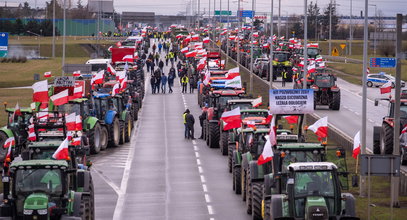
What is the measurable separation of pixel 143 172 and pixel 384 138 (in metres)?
9.14

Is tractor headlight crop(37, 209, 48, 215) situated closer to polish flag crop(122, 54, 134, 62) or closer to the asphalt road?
the asphalt road

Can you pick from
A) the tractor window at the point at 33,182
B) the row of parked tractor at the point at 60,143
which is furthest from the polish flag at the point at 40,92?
the tractor window at the point at 33,182

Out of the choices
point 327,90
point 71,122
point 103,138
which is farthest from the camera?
point 327,90

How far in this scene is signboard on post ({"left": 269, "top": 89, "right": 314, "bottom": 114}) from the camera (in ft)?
91.9

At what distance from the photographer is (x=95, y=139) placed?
131 feet

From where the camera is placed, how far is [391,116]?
1431 inches

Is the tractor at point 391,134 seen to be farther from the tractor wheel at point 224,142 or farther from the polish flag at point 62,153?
the polish flag at point 62,153

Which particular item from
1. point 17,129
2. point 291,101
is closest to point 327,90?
point 17,129

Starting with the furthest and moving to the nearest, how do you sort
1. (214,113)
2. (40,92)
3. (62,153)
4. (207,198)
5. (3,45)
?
(214,113)
(3,45)
(40,92)
(207,198)
(62,153)

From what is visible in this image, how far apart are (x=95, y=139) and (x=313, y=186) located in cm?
2058

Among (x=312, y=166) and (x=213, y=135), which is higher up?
(x=312, y=166)

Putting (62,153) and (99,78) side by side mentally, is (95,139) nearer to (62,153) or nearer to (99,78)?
(99,78)

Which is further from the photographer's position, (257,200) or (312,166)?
(257,200)

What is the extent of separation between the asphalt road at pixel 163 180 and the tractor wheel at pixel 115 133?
386mm
